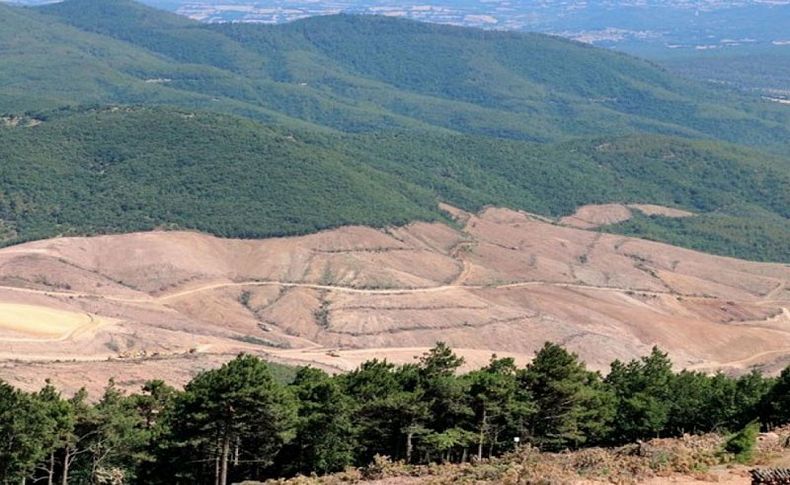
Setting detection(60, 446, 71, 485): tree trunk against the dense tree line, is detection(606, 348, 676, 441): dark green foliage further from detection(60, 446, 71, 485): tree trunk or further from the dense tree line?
detection(60, 446, 71, 485): tree trunk

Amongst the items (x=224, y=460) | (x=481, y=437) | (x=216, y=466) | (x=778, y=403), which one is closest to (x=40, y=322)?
(x=216, y=466)

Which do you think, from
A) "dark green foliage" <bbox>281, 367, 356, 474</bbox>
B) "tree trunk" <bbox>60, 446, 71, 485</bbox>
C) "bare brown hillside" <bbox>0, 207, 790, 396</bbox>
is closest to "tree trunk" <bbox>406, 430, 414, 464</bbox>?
"dark green foliage" <bbox>281, 367, 356, 474</bbox>

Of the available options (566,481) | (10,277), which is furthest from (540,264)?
(566,481)

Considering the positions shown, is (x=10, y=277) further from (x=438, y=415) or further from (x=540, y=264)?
(x=438, y=415)

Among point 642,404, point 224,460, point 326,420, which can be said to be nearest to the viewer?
point 224,460

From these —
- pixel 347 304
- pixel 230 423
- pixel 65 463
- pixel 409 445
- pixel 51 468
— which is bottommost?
pixel 347 304

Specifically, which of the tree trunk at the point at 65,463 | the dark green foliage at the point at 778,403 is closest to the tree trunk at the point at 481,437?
the dark green foliage at the point at 778,403

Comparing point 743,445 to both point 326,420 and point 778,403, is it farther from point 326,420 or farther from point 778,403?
point 326,420
